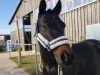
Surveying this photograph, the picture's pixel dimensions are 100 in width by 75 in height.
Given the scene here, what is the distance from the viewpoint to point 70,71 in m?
4.40

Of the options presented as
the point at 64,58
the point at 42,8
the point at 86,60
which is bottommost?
the point at 86,60

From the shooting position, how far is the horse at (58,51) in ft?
12.6

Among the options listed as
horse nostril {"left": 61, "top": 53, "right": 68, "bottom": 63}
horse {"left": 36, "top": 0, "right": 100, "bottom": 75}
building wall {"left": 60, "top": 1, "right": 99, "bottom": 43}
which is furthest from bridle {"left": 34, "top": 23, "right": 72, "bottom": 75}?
building wall {"left": 60, "top": 1, "right": 99, "bottom": 43}

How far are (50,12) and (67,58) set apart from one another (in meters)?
0.95

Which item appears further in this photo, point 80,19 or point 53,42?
point 80,19

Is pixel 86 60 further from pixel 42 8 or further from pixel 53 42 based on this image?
pixel 42 8

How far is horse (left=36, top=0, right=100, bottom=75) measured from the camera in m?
3.83

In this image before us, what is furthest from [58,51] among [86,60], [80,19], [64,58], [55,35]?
[80,19]

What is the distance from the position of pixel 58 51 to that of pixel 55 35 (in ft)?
0.96

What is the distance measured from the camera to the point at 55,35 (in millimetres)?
4047

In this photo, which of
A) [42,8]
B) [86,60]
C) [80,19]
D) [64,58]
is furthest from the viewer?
[80,19]

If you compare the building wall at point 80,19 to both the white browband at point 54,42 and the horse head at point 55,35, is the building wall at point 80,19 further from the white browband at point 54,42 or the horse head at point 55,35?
the white browband at point 54,42

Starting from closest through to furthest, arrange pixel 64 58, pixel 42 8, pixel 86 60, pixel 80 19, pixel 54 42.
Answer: pixel 64 58 → pixel 54 42 → pixel 42 8 → pixel 86 60 → pixel 80 19

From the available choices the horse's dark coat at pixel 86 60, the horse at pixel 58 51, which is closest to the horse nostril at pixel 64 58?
the horse at pixel 58 51
